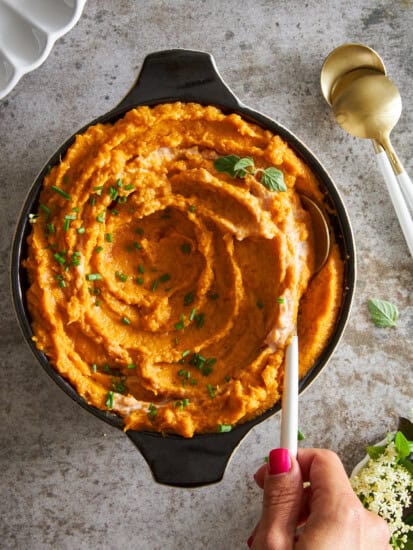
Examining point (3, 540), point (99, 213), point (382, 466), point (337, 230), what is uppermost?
point (99, 213)

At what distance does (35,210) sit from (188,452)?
1.09m

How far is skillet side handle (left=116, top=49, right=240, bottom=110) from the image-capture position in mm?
2471

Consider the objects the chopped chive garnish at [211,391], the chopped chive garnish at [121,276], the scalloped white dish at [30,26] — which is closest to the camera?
the scalloped white dish at [30,26]

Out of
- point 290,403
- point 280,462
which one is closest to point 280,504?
point 280,462

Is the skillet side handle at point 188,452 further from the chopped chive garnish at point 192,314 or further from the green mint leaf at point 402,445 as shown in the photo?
the green mint leaf at point 402,445

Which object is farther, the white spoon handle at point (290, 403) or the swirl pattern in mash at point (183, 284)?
the swirl pattern in mash at point (183, 284)

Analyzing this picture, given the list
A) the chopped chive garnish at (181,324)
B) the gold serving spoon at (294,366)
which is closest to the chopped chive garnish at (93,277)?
the chopped chive garnish at (181,324)

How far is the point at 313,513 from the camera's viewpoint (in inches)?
83.4

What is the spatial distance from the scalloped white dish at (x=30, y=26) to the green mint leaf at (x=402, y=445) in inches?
79.2

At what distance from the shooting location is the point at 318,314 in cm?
253

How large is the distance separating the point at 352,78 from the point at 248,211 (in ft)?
2.78

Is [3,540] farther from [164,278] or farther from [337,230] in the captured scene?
[337,230]

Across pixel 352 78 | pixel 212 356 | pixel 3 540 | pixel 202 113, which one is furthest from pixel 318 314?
pixel 3 540

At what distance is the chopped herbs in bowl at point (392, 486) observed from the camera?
266 centimetres
